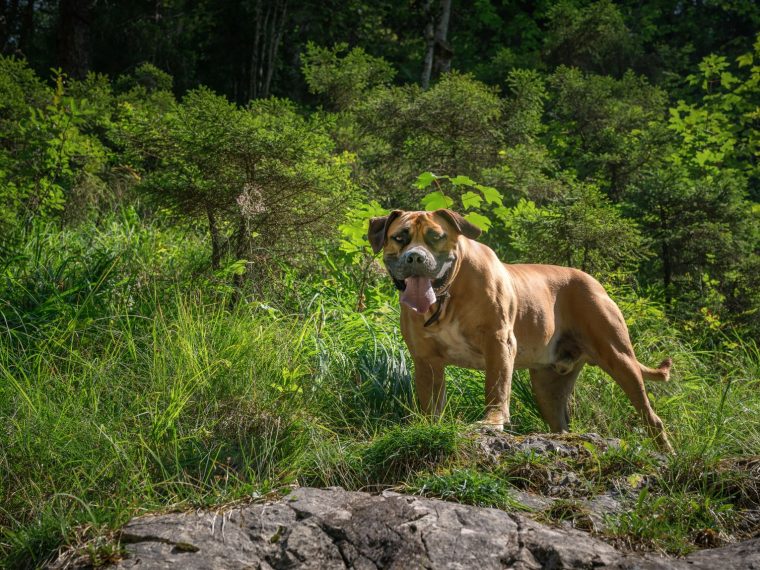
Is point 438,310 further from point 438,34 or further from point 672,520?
point 438,34

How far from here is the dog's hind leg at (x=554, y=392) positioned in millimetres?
5812

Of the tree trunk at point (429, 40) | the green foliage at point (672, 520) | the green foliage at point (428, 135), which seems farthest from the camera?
the tree trunk at point (429, 40)

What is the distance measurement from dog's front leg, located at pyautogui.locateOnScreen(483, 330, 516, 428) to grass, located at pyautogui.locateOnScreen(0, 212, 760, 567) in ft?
1.31

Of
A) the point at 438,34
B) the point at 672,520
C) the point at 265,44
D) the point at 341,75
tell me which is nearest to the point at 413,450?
the point at 672,520

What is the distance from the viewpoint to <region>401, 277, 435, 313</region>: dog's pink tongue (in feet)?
14.9

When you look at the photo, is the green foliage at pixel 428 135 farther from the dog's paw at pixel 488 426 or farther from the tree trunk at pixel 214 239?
the dog's paw at pixel 488 426

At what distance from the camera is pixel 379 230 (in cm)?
494

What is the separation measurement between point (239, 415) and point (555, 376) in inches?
89.5

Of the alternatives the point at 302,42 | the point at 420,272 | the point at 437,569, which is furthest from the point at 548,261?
the point at 302,42

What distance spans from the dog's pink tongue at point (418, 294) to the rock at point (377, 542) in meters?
1.14

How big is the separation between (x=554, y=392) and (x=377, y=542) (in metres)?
2.63

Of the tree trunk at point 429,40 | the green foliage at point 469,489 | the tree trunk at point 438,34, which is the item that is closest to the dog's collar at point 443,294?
the green foliage at point 469,489

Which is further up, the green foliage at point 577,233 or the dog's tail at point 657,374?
the green foliage at point 577,233

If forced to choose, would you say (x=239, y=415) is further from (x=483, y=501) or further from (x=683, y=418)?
(x=683, y=418)
